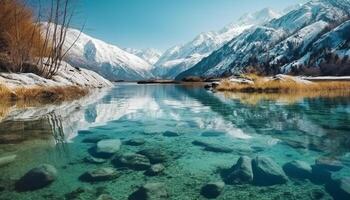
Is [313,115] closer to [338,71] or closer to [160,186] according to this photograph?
[160,186]

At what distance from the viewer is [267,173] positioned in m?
7.23

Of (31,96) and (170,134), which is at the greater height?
(31,96)

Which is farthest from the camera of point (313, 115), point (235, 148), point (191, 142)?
point (313, 115)

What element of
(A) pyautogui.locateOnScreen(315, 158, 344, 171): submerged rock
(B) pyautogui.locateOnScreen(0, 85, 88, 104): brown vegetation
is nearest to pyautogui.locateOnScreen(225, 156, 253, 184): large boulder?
(A) pyautogui.locateOnScreen(315, 158, 344, 171): submerged rock

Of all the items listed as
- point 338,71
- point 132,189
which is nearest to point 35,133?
point 132,189

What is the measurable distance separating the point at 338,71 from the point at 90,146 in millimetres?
141516

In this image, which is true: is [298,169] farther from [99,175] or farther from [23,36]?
[23,36]

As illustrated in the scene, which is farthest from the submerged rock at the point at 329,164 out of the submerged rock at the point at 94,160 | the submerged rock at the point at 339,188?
the submerged rock at the point at 94,160

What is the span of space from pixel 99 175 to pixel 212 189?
7.35 feet

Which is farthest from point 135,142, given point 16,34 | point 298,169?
point 16,34

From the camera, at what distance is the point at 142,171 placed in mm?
7582

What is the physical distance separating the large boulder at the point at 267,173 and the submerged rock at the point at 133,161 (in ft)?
7.55

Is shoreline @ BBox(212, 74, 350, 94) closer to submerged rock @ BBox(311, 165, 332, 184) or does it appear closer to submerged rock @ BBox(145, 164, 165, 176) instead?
submerged rock @ BBox(311, 165, 332, 184)

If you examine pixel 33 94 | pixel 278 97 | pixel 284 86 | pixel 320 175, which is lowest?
pixel 320 175
